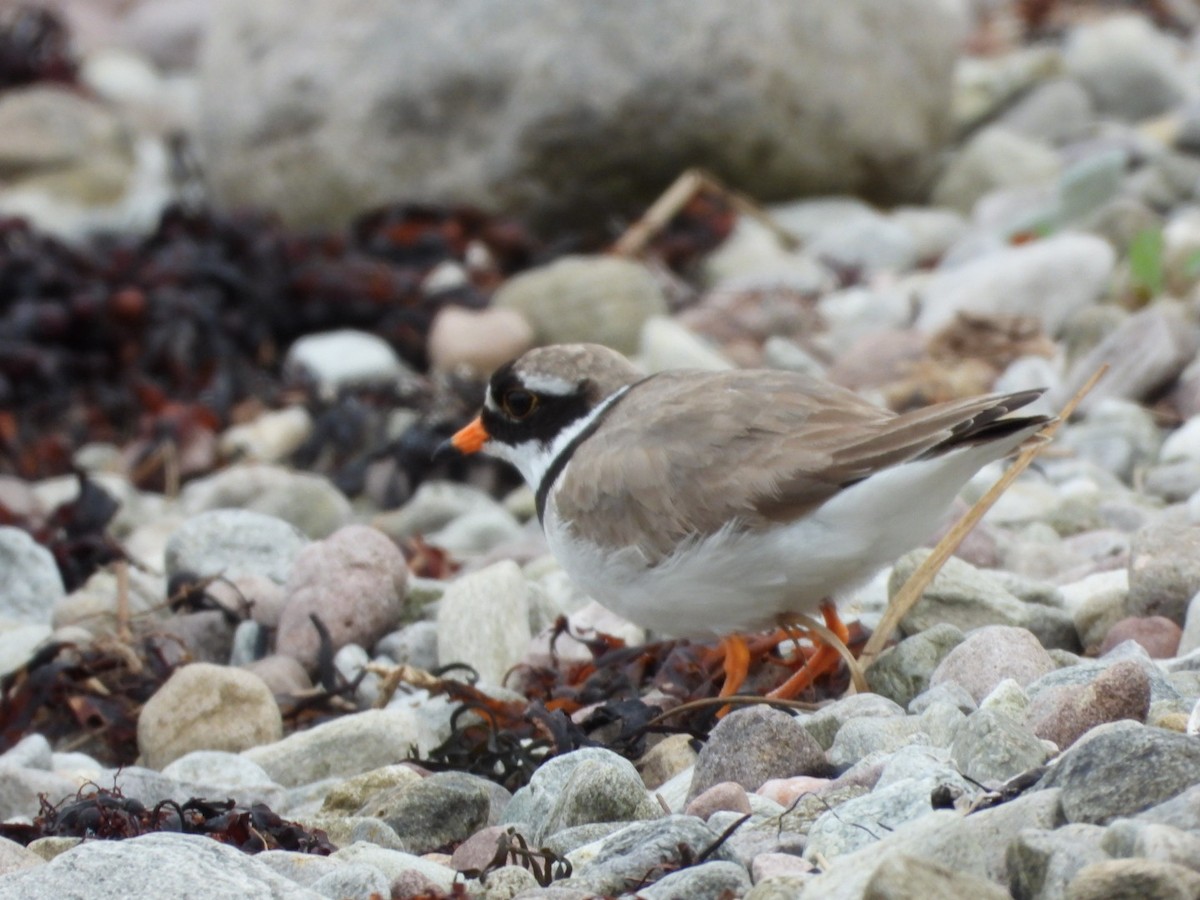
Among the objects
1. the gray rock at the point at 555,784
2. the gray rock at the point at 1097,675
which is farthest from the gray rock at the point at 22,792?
the gray rock at the point at 1097,675

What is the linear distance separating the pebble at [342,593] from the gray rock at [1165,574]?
2148 mm

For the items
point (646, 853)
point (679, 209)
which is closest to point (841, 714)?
point (646, 853)

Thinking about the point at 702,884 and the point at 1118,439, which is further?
the point at 1118,439

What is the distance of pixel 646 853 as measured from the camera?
300 centimetres

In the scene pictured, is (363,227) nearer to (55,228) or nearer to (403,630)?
(55,228)

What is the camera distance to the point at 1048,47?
13.3m

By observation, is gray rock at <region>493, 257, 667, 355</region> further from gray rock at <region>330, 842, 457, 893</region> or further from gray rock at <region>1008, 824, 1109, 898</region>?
gray rock at <region>1008, 824, 1109, 898</region>

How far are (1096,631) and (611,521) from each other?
4.13ft

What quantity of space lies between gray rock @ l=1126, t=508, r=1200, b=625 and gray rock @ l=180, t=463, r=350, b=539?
3.16 metres

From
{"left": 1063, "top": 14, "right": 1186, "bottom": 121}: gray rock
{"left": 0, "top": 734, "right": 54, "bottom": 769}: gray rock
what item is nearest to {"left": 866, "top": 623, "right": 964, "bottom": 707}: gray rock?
{"left": 0, "top": 734, "right": 54, "bottom": 769}: gray rock

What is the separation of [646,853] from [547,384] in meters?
2.11

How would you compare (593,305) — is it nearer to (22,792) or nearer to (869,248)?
(869,248)

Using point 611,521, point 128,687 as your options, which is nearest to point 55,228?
point 128,687

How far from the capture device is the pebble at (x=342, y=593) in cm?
510
